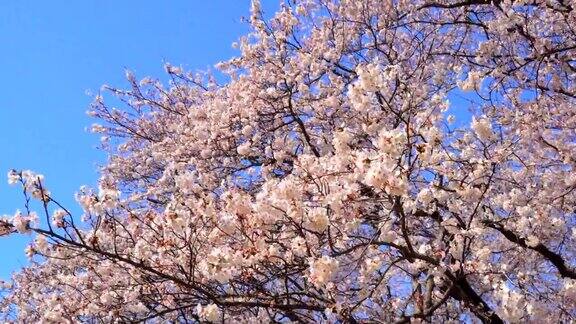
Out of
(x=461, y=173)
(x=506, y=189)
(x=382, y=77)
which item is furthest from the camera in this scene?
(x=506, y=189)

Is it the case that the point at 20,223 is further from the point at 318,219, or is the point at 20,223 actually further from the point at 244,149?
the point at 244,149

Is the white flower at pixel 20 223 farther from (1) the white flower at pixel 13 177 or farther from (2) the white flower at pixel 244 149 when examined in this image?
(2) the white flower at pixel 244 149

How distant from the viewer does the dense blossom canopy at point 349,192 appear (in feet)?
16.5

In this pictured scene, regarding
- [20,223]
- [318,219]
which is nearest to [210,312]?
[318,219]

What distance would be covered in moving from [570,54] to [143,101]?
30.8ft

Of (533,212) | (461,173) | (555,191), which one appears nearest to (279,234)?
(461,173)

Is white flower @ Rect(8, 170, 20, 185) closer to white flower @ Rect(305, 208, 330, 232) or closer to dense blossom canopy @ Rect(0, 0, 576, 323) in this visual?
dense blossom canopy @ Rect(0, 0, 576, 323)

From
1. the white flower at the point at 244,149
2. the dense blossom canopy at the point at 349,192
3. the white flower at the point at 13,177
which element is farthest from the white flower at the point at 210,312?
the white flower at the point at 244,149

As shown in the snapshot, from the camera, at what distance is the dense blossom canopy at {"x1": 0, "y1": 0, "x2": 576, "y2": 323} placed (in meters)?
5.03

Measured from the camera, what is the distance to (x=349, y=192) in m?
4.95

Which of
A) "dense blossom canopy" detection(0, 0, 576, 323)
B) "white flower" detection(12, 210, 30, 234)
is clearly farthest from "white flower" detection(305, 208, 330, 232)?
"white flower" detection(12, 210, 30, 234)

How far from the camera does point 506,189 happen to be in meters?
8.38

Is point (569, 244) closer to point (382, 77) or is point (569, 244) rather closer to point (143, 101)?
point (382, 77)

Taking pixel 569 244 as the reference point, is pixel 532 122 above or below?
above
